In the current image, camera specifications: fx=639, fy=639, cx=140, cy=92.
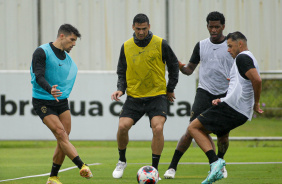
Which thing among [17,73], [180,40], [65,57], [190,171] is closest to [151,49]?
[65,57]

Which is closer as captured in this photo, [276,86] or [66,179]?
[66,179]

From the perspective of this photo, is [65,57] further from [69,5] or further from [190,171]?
[69,5]

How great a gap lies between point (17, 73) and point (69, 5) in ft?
14.9

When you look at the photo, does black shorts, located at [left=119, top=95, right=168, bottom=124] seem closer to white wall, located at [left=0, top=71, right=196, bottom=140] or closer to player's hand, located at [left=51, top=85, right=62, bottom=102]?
player's hand, located at [left=51, top=85, right=62, bottom=102]

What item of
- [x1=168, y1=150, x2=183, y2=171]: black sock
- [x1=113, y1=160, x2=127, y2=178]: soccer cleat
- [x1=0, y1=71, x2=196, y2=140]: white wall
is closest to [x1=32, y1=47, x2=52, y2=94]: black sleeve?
[x1=113, y1=160, x2=127, y2=178]: soccer cleat

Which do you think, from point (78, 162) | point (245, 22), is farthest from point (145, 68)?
point (245, 22)

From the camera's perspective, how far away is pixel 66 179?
9.30m

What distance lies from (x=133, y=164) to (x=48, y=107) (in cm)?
354

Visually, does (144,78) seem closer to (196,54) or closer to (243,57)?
(196,54)

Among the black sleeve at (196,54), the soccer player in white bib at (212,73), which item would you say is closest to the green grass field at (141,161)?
the soccer player in white bib at (212,73)

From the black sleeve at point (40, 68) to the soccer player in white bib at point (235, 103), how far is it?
2015 mm

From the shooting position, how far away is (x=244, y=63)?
793 cm

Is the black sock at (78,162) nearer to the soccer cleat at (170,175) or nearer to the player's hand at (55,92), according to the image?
the player's hand at (55,92)

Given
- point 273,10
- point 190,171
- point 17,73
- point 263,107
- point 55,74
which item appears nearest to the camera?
point 55,74
